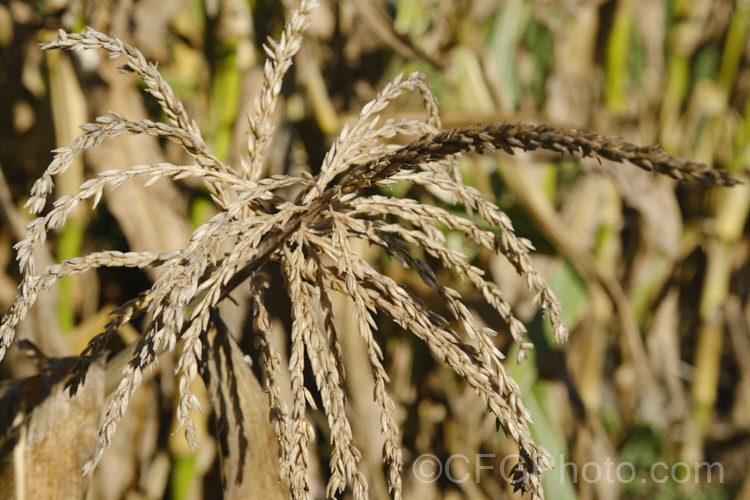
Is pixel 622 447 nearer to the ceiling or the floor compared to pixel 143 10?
nearer to the floor

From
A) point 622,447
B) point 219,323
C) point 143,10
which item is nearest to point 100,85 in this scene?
point 143,10

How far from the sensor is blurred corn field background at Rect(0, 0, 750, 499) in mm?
1029

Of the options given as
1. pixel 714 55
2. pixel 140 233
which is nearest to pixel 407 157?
pixel 140 233

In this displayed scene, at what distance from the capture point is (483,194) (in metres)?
1.32

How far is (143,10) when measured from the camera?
3.42 feet

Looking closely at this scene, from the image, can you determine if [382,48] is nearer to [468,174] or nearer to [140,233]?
[468,174]

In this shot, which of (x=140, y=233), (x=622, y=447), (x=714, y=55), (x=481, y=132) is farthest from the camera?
(x=714, y=55)

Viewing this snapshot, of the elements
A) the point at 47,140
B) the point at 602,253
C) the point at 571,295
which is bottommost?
the point at 602,253

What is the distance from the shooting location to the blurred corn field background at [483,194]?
1029mm

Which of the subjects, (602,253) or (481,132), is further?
(602,253)

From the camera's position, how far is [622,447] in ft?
5.92

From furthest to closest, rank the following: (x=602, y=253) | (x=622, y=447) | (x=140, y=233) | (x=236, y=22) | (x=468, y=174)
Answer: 1. (x=622, y=447)
2. (x=602, y=253)
3. (x=468, y=174)
4. (x=236, y=22)
5. (x=140, y=233)

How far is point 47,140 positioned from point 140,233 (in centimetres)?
27

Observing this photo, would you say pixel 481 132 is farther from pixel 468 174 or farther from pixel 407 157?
pixel 468 174
